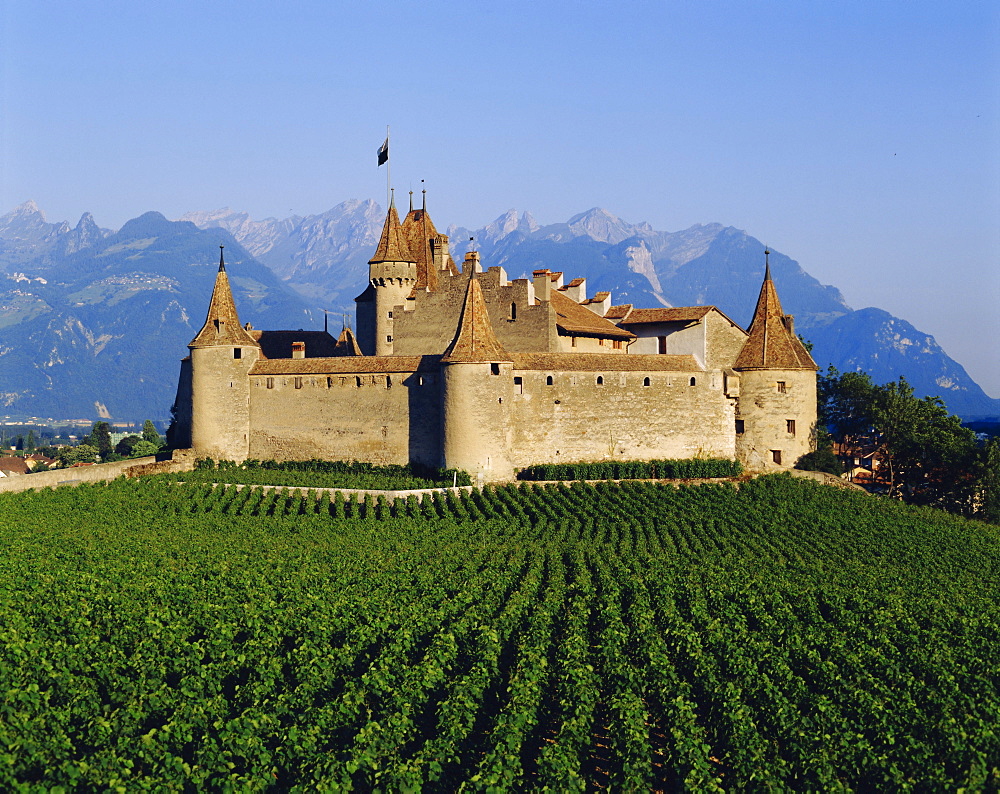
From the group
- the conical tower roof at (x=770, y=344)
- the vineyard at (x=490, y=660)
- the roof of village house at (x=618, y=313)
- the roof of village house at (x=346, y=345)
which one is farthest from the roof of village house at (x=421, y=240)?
the vineyard at (x=490, y=660)

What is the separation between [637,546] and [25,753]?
2361 centimetres

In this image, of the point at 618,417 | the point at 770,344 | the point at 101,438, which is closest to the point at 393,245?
the point at 618,417

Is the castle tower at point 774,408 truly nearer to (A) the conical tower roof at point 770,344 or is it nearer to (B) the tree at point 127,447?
(A) the conical tower roof at point 770,344

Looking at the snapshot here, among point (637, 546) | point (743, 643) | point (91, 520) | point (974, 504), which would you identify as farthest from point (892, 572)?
point (91, 520)

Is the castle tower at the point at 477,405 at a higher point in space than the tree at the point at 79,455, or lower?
higher

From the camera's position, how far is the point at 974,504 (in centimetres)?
5172

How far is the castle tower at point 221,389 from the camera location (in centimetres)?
5103

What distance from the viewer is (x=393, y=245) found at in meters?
55.9

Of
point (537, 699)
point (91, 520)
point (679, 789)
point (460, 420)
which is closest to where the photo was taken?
point (679, 789)

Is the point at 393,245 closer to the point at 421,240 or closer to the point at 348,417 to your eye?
the point at 421,240

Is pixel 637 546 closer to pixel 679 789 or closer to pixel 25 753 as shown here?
pixel 679 789

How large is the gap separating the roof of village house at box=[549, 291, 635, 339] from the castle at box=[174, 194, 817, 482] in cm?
14

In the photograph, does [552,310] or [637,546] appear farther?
[552,310]

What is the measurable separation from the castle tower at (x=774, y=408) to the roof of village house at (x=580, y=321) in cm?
680
